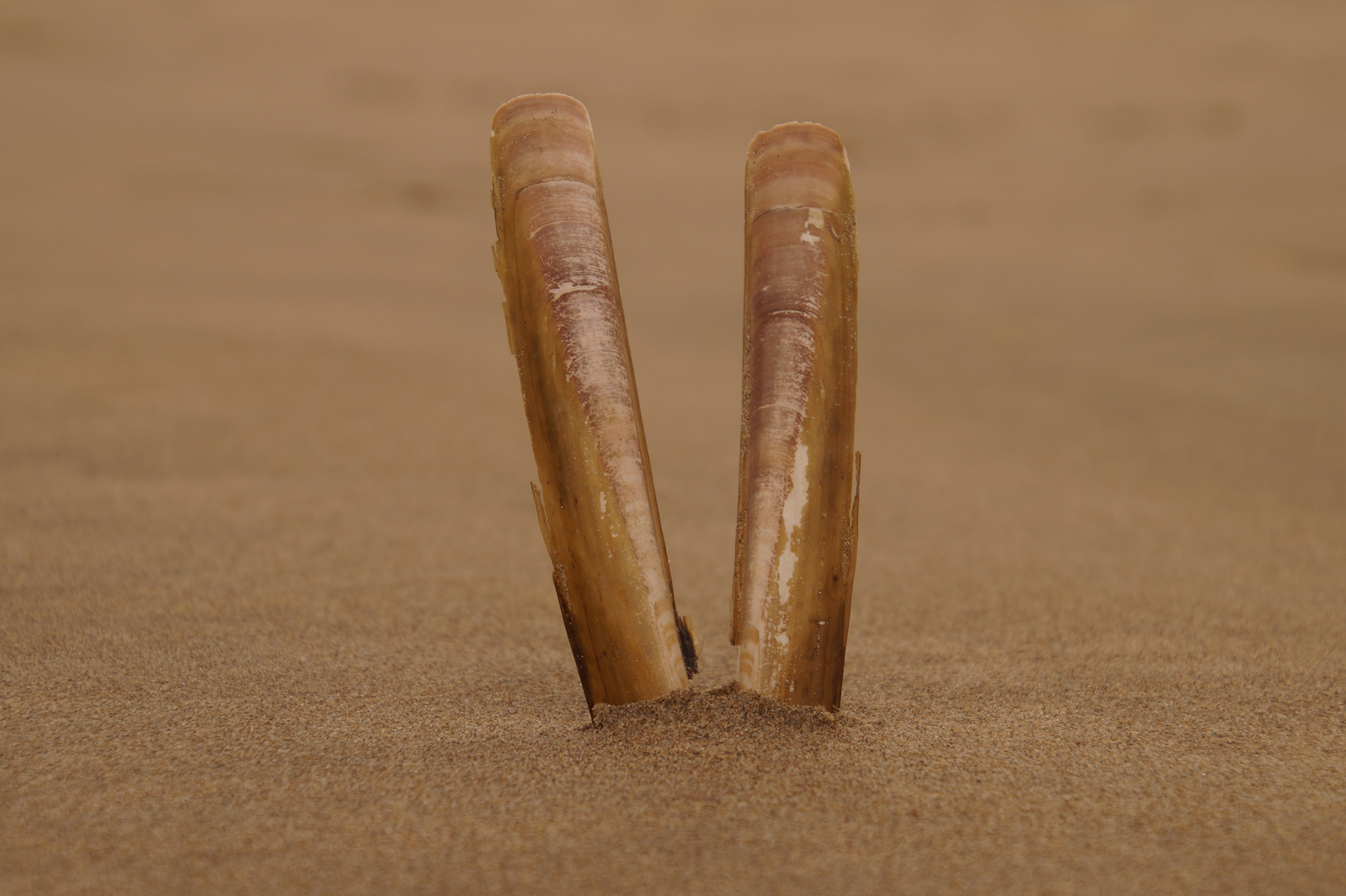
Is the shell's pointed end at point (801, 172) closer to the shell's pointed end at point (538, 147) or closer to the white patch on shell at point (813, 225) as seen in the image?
the white patch on shell at point (813, 225)

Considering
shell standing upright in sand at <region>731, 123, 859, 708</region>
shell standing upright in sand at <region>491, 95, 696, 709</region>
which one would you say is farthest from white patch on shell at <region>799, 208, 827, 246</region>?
shell standing upright in sand at <region>491, 95, 696, 709</region>

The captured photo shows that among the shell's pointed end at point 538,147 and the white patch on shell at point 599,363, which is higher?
the shell's pointed end at point 538,147

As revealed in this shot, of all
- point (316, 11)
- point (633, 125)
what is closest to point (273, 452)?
point (633, 125)

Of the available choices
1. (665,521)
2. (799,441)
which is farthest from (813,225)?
(665,521)

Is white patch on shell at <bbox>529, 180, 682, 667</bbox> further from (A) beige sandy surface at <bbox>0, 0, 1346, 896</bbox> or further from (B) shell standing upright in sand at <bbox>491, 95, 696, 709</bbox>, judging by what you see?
(A) beige sandy surface at <bbox>0, 0, 1346, 896</bbox>

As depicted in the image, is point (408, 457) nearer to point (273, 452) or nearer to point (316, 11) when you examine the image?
point (273, 452)

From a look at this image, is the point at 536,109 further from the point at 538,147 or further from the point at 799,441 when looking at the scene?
the point at 799,441

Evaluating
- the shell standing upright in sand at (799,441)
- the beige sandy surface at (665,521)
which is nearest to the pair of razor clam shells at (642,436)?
the shell standing upright in sand at (799,441)
